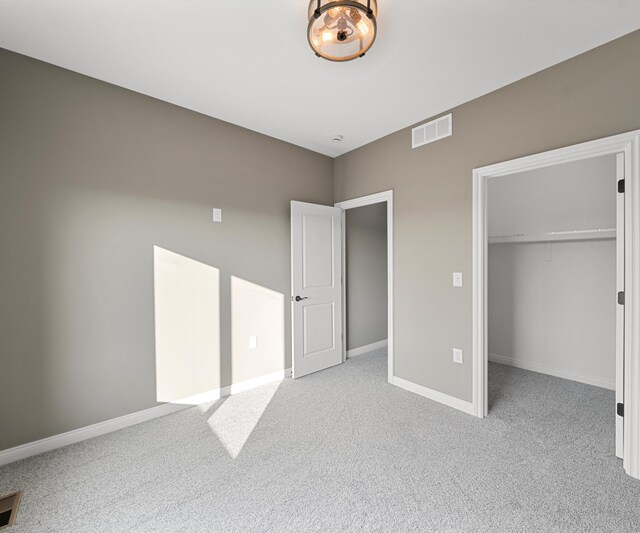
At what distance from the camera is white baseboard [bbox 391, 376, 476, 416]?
9.03 feet

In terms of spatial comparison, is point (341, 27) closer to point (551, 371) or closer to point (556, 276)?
point (556, 276)

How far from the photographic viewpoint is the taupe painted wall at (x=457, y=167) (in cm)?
203

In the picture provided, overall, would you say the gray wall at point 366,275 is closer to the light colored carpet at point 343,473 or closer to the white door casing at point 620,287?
the light colored carpet at point 343,473

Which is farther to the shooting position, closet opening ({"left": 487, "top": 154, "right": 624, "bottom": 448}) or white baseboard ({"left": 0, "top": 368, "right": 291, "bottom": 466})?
closet opening ({"left": 487, "top": 154, "right": 624, "bottom": 448})

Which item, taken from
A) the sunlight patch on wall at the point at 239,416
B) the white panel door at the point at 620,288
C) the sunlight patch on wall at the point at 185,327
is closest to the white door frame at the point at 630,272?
the white panel door at the point at 620,288

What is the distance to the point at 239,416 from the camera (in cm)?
270

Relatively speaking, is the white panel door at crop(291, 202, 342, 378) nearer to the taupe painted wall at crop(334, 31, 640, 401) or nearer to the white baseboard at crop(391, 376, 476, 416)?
the taupe painted wall at crop(334, 31, 640, 401)

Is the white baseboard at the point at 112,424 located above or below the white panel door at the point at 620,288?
below

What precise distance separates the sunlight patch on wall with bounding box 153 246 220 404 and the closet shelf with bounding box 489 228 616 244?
344 cm

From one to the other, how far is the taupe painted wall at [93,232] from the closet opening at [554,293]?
10.3 feet

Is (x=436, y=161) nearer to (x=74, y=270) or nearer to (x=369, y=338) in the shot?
(x=369, y=338)

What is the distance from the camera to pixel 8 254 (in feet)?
6.79

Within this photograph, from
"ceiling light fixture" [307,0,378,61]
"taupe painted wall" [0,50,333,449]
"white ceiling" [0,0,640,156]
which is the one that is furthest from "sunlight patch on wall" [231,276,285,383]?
"ceiling light fixture" [307,0,378,61]

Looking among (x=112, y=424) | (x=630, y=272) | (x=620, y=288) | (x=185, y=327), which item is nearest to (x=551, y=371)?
(x=620, y=288)
